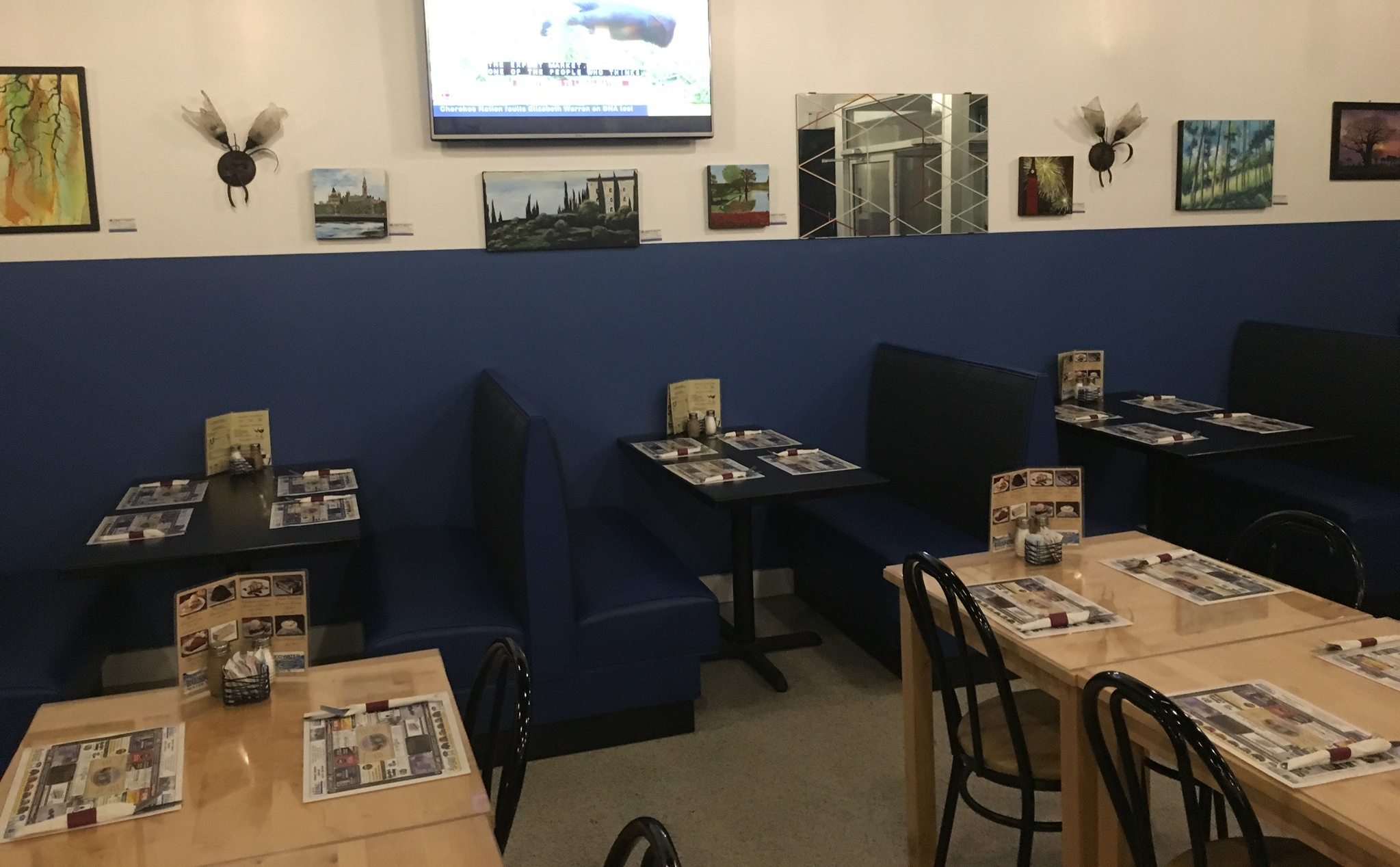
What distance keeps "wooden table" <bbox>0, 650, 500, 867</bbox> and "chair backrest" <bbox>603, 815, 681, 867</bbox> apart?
17cm

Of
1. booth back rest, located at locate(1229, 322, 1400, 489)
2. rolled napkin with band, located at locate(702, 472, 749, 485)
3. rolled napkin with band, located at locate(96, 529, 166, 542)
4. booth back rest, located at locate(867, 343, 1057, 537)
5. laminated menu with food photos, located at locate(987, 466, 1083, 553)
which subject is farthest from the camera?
booth back rest, located at locate(1229, 322, 1400, 489)

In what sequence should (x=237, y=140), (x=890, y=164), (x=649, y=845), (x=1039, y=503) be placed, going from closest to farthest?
(x=649, y=845), (x=1039, y=503), (x=237, y=140), (x=890, y=164)

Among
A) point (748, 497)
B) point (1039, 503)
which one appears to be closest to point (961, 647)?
point (1039, 503)

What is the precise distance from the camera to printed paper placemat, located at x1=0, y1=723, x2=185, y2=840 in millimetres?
1702

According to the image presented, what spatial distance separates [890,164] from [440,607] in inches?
107

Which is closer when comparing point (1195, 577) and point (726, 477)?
point (1195, 577)

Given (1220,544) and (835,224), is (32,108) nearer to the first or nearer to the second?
(835,224)

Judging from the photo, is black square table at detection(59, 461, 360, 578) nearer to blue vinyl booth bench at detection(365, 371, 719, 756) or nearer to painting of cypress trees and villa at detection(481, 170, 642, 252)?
blue vinyl booth bench at detection(365, 371, 719, 756)

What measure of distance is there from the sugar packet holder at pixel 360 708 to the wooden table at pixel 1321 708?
122cm

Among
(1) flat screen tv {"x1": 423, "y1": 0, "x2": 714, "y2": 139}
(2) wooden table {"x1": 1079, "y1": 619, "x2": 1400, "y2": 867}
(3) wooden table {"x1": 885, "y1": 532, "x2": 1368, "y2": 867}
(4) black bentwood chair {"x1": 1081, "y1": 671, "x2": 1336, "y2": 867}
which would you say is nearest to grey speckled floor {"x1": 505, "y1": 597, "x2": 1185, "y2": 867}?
(3) wooden table {"x1": 885, "y1": 532, "x2": 1368, "y2": 867}

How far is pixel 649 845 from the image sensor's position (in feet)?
→ 4.67

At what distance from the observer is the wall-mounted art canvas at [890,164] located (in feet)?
15.9

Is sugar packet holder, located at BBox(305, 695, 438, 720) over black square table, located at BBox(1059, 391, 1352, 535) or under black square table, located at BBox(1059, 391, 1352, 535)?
under

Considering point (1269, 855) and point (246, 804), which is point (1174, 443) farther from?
point (246, 804)
